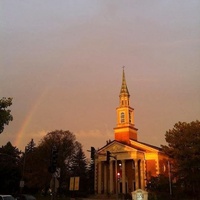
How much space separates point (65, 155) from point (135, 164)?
15609 mm

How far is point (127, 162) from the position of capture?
73000mm

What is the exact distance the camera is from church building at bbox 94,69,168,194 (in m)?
68.1

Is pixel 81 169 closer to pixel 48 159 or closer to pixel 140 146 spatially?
pixel 140 146

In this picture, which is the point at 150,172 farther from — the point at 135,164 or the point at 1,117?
the point at 1,117

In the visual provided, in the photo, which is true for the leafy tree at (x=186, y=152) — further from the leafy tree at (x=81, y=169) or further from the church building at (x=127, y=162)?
the leafy tree at (x=81, y=169)

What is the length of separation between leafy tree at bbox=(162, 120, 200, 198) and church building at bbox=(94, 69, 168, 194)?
11187mm

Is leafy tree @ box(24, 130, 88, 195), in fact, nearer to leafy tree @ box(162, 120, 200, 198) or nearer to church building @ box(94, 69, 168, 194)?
church building @ box(94, 69, 168, 194)


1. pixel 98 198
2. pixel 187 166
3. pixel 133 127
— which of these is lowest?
pixel 98 198

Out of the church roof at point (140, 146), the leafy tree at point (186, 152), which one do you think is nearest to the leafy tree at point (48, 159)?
the church roof at point (140, 146)

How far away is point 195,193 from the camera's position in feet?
168

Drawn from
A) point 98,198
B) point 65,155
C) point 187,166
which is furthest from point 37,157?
point 187,166

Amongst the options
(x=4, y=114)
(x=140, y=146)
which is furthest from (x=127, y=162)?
(x=4, y=114)

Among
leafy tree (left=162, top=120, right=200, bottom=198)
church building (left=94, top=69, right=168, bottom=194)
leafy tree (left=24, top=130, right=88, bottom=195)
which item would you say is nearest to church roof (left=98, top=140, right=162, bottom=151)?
church building (left=94, top=69, right=168, bottom=194)

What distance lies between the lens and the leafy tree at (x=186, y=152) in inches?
2019
